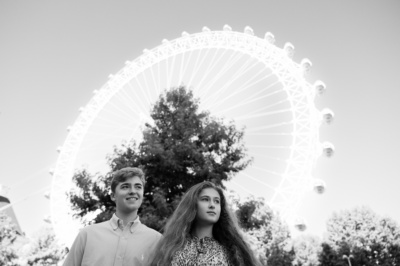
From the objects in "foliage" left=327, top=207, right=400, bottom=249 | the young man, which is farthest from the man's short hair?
"foliage" left=327, top=207, right=400, bottom=249

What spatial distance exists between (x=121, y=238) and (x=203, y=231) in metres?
0.74

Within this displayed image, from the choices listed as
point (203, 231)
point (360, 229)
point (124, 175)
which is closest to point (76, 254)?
point (124, 175)

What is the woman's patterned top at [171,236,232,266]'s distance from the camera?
3180mm

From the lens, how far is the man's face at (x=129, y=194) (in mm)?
3527

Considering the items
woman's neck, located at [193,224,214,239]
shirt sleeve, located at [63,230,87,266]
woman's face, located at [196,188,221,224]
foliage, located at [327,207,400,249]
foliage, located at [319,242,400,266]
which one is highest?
foliage, located at [327,207,400,249]

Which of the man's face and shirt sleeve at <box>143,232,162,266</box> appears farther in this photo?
the man's face

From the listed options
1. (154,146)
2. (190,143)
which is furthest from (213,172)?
(154,146)

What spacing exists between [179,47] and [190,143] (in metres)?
12.3

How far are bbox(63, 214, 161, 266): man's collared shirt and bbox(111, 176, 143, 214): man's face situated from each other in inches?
4.9

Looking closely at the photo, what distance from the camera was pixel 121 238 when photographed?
336 cm

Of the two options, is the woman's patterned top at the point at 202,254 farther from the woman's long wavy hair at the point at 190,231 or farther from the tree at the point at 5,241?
the tree at the point at 5,241

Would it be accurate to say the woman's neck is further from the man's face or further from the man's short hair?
the man's short hair

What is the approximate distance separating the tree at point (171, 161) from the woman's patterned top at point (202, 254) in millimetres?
5832

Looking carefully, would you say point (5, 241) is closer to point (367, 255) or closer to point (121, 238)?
point (121, 238)
